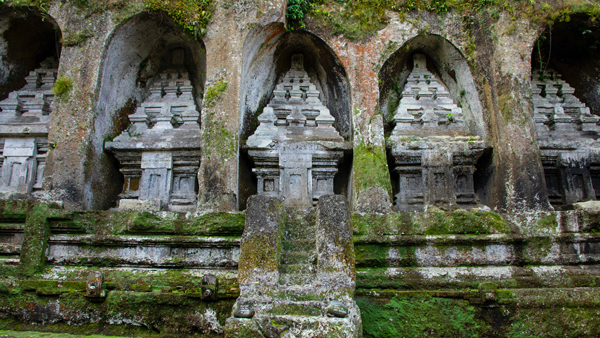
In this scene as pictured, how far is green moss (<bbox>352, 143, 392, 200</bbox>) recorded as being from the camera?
6.43 metres

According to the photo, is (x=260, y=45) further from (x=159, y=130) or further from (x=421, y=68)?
(x=421, y=68)

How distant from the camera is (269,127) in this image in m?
7.61

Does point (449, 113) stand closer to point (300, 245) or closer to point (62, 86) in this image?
point (300, 245)

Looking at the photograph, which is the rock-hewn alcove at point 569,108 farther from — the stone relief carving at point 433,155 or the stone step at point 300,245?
the stone step at point 300,245

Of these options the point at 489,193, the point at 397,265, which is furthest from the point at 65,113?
the point at 489,193

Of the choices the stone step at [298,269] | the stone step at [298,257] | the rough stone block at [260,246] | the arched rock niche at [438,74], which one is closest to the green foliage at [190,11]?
the arched rock niche at [438,74]

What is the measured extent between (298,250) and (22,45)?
7584 millimetres

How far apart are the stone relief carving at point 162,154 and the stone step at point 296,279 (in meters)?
3.57

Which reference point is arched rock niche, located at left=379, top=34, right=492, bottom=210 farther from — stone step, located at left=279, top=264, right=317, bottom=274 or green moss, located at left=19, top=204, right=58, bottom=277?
green moss, located at left=19, top=204, right=58, bottom=277

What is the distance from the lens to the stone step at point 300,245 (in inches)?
186

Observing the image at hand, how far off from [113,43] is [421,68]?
592 cm

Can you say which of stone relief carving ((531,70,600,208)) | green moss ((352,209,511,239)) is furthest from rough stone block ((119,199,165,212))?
stone relief carving ((531,70,600,208))

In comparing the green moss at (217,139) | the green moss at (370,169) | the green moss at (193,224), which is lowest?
the green moss at (193,224)

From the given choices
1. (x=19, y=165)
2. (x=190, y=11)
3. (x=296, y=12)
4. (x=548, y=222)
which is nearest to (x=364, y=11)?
(x=296, y=12)
